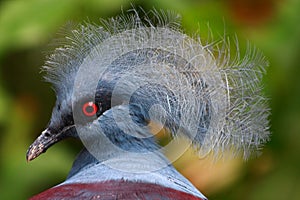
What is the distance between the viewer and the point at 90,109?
124 inches

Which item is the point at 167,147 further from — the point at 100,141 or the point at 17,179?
the point at 17,179

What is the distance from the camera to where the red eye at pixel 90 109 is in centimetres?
314

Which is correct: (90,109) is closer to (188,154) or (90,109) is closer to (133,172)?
(133,172)

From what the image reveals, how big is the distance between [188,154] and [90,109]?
1.16 m

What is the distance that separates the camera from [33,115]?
527 cm

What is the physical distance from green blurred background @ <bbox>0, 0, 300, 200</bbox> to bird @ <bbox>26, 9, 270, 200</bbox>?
793 millimetres

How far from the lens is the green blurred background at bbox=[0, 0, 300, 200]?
426 cm

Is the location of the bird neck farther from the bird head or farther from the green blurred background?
the green blurred background

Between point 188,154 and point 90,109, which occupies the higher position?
point 90,109

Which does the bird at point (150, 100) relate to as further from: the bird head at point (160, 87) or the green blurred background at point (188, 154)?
the green blurred background at point (188, 154)

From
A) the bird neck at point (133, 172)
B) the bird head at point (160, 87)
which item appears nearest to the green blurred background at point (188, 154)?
the bird head at point (160, 87)

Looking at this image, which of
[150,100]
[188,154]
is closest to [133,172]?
[150,100]

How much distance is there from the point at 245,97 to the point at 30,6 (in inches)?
62.8

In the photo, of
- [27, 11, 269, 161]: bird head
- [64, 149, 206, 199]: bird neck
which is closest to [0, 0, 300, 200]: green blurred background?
[27, 11, 269, 161]: bird head
